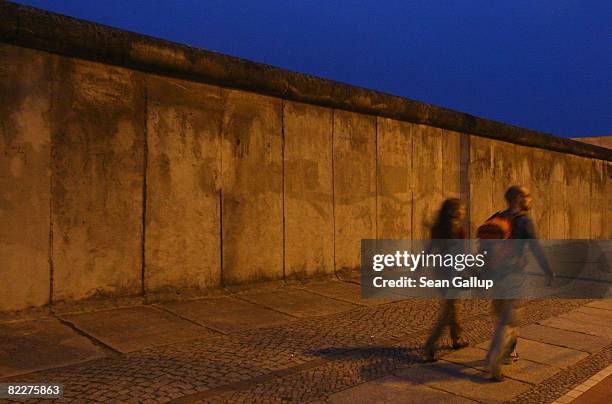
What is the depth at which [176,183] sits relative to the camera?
6430mm

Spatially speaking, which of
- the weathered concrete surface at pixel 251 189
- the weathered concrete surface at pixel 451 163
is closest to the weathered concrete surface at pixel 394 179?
the weathered concrete surface at pixel 451 163

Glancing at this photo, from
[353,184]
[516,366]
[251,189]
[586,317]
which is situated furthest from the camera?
[353,184]

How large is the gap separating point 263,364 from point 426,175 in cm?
664

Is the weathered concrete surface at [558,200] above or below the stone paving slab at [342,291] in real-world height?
above

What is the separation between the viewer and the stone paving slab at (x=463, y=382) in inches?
159

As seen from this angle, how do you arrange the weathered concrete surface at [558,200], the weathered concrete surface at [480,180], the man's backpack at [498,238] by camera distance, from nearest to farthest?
the man's backpack at [498,238], the weathered concrete surface at [480,180], the weathered concrete surface at [558,200]

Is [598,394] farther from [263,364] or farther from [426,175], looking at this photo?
[426,175]

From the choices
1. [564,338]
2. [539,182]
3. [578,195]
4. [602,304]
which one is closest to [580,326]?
[564,338]

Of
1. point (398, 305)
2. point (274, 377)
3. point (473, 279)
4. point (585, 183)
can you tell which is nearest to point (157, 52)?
point (274, 377)

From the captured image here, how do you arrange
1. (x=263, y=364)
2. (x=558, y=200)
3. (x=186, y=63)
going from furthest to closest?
(x=558, y=200) < (x=186, y=63) < (x=263, y=364)

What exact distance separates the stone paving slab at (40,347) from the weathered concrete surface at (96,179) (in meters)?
0.56

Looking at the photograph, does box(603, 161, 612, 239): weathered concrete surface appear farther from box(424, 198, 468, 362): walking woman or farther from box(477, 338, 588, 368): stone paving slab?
box(424, 198, 468, 362): walking woman

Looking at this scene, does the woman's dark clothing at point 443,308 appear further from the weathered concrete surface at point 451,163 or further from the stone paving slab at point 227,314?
the weathered concrete surface at point 451,163

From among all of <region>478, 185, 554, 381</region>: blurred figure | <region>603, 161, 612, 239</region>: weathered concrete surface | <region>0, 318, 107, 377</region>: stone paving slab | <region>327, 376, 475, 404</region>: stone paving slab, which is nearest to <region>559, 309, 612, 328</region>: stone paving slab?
<region>478, 185, 554, 381</region>: blurred figure
